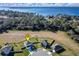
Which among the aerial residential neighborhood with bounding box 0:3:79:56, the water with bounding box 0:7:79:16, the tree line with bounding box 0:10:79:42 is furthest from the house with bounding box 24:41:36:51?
the water with bounding box 0:7:79:16

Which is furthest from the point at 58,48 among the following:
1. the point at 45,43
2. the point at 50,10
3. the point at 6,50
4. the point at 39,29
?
the point at 6,50

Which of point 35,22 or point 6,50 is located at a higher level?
point 35,22

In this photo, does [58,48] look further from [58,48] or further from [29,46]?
[29,46]

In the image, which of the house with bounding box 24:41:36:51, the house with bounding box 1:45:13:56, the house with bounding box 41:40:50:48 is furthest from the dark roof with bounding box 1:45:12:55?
the house with bounding box 41:40:50:48

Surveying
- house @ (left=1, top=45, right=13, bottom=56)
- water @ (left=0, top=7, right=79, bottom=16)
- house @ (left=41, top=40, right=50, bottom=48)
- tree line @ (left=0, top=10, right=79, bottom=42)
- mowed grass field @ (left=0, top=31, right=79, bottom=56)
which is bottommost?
house @ (left=1, top=45, right=13, bottom=56)

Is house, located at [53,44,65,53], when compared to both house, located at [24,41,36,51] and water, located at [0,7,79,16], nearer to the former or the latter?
house, located at [24,41,36,51]

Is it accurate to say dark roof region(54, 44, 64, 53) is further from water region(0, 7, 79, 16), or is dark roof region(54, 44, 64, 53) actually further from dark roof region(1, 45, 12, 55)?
dark roof region(1, 45, 12, 55)

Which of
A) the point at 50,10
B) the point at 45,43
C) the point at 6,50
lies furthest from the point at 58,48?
the point at 6,50

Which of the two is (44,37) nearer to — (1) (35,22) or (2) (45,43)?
(2) (45,43)

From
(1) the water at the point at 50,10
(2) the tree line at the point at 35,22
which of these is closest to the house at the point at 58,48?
(2) the tree line at the point at 35,22

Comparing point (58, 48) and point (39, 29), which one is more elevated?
point (39, 29)

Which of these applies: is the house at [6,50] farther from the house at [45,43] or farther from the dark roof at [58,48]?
the dark roof at [58,48]

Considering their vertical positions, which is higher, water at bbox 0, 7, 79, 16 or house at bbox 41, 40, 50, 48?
water at bbox 0, 7, 79, 16

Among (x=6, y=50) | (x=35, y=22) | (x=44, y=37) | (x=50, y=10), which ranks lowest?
(x=6, y=50)
